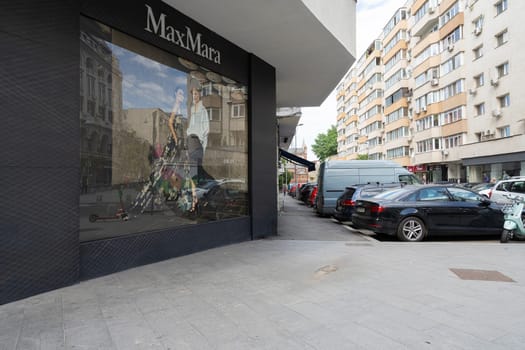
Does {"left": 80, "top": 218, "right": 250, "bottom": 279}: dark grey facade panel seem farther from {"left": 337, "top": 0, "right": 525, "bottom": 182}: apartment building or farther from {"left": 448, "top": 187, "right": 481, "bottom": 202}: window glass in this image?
{"left": 337, "top": 0, "right": 525, "bottom": 182}: apartment building

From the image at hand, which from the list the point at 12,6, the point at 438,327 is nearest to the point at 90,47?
the point at 12,6

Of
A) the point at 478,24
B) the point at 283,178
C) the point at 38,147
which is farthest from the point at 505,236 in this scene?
the point at 283,178

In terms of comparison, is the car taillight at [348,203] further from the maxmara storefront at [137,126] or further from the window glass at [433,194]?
the maxmara storefront at [137,126]

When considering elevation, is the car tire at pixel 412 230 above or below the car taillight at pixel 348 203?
below

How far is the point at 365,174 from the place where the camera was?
53.3ft

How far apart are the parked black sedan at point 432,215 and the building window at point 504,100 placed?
981 inches

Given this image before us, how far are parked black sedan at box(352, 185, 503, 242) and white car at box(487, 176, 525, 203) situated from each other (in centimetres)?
543

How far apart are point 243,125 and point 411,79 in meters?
44.7

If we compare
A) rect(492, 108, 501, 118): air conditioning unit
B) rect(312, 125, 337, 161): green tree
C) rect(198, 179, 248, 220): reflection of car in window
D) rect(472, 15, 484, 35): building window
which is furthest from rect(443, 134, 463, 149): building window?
rect(312, 125, 337, 161): green tree

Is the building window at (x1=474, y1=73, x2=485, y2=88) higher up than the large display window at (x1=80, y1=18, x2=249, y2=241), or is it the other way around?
the building window at (x1=474, y1=73, x2=485, y2=88)

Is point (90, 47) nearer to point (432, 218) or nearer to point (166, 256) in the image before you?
point (166, 256)

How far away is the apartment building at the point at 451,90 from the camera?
96.0ft

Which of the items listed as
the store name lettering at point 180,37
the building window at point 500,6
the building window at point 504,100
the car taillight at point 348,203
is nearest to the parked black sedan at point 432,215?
the car taillight at point 348,203

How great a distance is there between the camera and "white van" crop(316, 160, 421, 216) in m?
16.0
